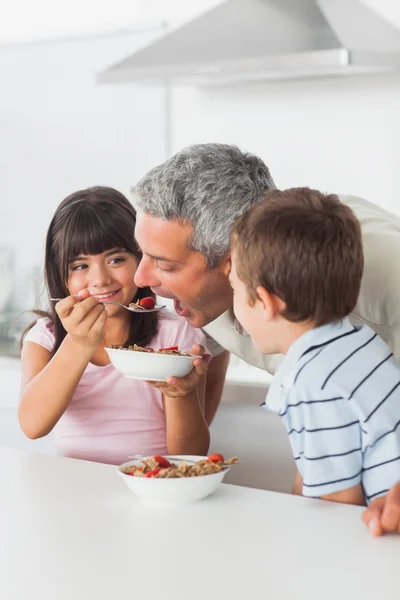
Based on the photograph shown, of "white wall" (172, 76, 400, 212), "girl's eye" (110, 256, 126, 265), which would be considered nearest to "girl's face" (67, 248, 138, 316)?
"girl's eye" (110, 256, 126, 265)

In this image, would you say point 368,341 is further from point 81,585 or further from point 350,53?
point 350,53

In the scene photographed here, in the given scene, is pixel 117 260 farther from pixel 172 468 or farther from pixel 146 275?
pixel 172 468

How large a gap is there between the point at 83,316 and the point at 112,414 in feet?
1.33

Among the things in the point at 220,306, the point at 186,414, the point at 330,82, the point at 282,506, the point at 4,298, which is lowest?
the point at 4,298

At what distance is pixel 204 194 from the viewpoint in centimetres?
167

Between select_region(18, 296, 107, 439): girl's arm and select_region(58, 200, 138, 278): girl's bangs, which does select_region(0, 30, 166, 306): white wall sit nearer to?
select_region(58, 200, 138, 278): girl's bangs

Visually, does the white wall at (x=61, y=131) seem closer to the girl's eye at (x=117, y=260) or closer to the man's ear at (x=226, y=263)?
the girl's eye at (x=117, y=260)

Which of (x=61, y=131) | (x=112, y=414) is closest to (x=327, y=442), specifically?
(x=112, y=414)

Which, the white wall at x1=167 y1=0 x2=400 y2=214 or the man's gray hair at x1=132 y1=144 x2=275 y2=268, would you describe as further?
the white wall at x1=167 y1=0 x2=400 y2=214

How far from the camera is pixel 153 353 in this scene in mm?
1612

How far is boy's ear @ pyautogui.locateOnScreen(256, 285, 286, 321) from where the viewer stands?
1369 mm

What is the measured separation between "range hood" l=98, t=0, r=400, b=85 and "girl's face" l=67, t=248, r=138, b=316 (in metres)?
1.10

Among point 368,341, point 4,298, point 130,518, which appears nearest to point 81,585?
point 130,518

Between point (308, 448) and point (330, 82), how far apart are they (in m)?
2.72
